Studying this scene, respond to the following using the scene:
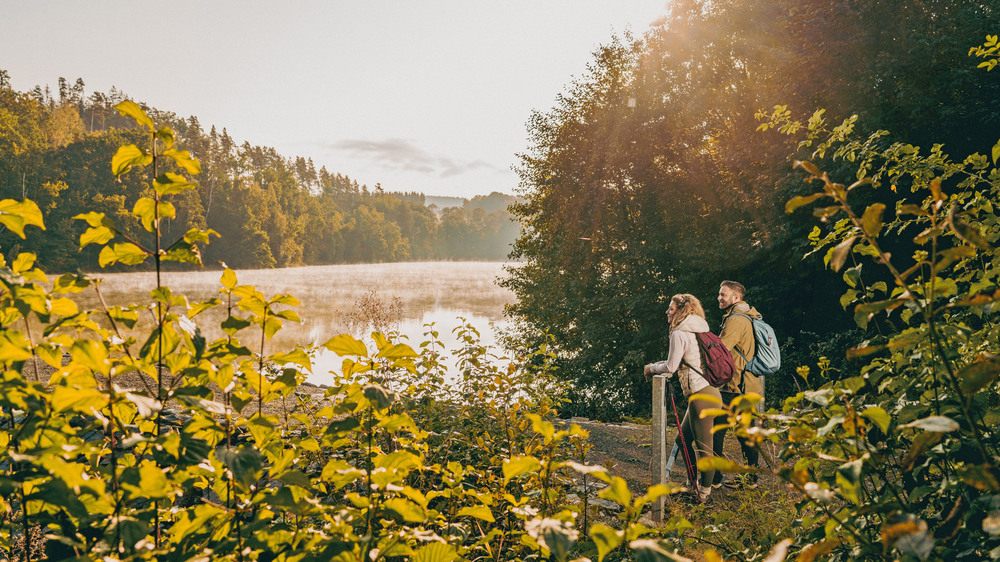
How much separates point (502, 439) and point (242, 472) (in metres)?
2.38

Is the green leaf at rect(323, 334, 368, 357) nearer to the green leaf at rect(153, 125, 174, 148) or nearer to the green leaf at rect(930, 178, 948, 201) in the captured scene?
the green leaf at rect(153, 125, 174, 148)

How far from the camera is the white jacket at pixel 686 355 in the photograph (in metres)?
3.89

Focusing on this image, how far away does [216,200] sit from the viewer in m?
66.6

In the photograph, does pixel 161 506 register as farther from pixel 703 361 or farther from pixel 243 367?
pixel 703 361

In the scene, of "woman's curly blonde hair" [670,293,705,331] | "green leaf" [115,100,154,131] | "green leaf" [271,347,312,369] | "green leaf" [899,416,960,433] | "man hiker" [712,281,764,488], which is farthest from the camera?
"man hiker" [712,281,764,488]

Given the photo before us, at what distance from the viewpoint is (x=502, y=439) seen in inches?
123

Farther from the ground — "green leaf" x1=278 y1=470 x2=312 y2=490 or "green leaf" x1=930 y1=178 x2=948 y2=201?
"green leaf" x1=930 y1=178 x2=948 y2=201

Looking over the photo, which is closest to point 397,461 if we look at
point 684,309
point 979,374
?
point 979,374

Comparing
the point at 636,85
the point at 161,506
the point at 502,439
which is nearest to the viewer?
the point at 161,506

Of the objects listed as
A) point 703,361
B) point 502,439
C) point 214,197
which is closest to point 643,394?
point 703,361

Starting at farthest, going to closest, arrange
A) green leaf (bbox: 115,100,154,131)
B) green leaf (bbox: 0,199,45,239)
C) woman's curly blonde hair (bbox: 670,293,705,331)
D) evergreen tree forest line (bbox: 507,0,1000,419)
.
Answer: evergreen tree forest line (bbox: 507,0,1000,419), woman's curly blonde hair (bbox: 670,293,705,331), green leaf (bbox: 115,100,154,131), green leaf (bbox: 0,199,45,239)

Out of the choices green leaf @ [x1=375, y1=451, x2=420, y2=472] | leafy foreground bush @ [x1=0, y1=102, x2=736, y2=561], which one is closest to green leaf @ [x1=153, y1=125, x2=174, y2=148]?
leafy foreground bush @ [x1=0, y1=102, x2=736, y2=561]

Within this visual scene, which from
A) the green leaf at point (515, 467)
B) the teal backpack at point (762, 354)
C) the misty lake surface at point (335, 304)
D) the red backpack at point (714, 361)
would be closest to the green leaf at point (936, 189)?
the green leaf at point (515, 467)

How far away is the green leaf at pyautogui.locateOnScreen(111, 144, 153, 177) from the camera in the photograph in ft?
3.43
